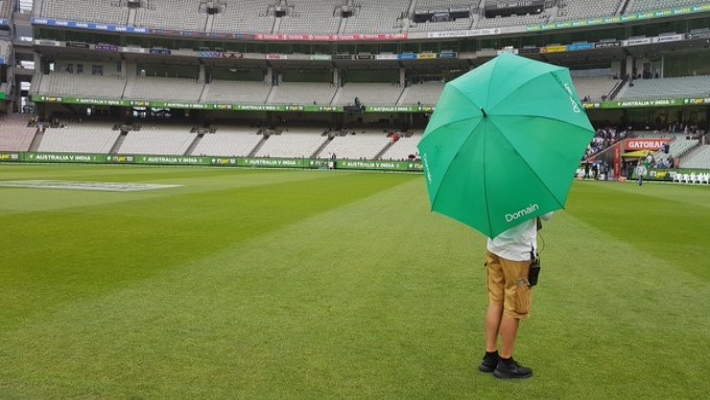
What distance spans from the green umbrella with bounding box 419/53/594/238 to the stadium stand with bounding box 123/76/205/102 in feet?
211

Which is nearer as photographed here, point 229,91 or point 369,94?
point 369,94

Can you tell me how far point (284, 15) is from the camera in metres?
68.4

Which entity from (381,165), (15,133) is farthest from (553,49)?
(15,133)

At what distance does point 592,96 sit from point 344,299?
5600 centimetres

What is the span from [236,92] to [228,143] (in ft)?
30.1

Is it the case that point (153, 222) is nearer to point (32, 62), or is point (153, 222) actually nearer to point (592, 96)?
point (592, 96)

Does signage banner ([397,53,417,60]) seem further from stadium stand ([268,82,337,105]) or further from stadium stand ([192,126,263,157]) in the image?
stadium stand ([192,126,263,157])

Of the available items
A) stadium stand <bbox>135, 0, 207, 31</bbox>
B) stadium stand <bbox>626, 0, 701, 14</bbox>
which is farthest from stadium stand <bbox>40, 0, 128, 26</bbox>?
stadium stand <bbox>626, 0, 701, 14</bbox>

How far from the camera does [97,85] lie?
209 feet

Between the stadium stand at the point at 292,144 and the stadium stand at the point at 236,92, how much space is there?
637 centimetres

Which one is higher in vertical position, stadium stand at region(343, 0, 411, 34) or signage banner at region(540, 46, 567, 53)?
stadium stand at region(343, 0, 411, 34)

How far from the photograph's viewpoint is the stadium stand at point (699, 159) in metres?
40.6

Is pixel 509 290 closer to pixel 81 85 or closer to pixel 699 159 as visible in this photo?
pixel 699 159

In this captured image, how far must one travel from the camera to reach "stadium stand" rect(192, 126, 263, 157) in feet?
192
